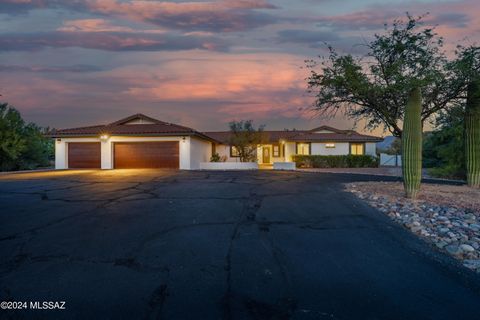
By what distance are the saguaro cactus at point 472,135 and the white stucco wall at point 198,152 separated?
57.9 ft

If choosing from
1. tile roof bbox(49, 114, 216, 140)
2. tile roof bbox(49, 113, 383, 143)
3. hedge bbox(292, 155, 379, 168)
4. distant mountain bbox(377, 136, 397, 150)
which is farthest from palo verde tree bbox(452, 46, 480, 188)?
distant mountain bbox(377, 136, 397, 150)

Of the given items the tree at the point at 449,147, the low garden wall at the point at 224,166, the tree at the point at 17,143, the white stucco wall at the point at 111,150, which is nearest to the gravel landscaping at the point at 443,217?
the tree at the point at 449,147

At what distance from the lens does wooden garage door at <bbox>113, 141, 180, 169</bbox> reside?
2323cm

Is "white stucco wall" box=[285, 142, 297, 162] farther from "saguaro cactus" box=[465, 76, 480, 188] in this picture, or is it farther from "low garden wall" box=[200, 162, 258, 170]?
"saguaro cactus" box=[465, 76, 480, 188]

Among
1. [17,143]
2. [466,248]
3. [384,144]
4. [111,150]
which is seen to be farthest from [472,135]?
[384,144]

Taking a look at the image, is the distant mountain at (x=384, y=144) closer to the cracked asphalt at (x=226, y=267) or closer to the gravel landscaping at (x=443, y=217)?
the gravel landscaping at (x=443, y=217)

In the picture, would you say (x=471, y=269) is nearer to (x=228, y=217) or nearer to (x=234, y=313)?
(x=234, y=313)

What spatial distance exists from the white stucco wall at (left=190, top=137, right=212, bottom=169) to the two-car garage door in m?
1.31

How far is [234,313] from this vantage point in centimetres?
285

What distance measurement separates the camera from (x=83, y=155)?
79.3 feet

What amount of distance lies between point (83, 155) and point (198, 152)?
9457 millimetres

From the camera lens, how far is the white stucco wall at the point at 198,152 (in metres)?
24.0

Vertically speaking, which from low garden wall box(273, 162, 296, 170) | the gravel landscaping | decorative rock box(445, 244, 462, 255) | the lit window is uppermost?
the lit window

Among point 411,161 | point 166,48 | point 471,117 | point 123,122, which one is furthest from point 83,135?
point 471,117
